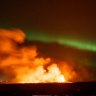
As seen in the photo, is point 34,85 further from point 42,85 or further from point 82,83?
point 82,83

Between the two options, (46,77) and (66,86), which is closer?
(66,86)

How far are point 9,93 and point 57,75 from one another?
10718 mm

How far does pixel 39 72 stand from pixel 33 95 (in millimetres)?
10852

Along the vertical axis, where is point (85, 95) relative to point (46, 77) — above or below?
below

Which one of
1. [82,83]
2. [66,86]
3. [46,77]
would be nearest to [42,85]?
[66,86]

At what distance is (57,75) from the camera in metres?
17.0

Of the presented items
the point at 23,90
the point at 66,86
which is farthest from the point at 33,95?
the point at 66,86

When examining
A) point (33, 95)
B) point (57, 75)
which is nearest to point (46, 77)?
point (57, 75)

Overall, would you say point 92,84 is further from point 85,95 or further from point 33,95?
point 33,95

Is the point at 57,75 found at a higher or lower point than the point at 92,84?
higher

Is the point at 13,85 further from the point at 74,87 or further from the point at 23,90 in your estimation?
the point at 74,87

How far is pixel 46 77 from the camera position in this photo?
16.6m

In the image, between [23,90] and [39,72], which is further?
[39,72]

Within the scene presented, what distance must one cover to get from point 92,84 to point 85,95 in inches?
16.1
